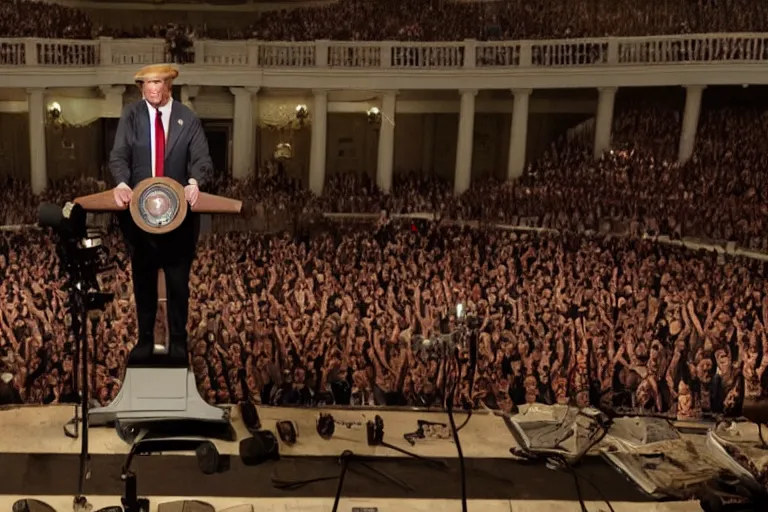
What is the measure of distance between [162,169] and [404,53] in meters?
4.63

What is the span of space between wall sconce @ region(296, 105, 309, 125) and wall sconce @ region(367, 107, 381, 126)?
0.83 metres

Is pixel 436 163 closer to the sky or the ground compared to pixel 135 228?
closer to the sky

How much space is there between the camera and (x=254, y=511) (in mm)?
4910

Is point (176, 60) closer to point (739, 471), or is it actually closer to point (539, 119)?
point (539, 119)

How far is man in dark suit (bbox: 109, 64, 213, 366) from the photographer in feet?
18.4

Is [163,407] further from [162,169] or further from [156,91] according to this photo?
[156,91]

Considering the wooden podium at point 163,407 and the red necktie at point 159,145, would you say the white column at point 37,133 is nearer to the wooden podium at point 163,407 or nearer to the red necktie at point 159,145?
the wooden podium at point 163,407

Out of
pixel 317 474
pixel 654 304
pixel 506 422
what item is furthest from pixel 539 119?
pixel 317 474

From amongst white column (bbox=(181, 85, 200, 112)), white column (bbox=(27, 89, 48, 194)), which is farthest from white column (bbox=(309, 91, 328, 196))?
white column (bbox=(27, 89, 48, 194))

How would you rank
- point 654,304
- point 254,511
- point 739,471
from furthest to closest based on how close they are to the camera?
point 654,304 < point 739,471 < point 254,511

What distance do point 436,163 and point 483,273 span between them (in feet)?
5.22

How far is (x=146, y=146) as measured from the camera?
18.5 ft

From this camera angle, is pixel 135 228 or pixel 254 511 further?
pixel 135 228

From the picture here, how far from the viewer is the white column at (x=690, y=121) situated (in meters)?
8.89
